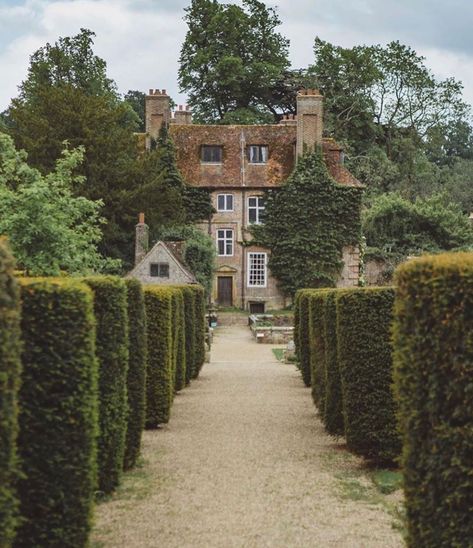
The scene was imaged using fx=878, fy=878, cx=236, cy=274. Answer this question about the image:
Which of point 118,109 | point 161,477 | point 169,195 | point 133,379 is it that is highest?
point 118,109

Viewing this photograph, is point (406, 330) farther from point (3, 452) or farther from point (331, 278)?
point (331, 278)

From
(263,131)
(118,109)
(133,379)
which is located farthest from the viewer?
(263,131)

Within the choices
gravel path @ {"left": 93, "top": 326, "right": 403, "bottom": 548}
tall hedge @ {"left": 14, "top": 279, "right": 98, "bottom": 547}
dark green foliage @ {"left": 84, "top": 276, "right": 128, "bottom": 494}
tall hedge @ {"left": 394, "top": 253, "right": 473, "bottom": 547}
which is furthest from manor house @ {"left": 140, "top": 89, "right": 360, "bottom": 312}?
tall hedge @ {"left": 394, "top": 253, "right": 473, "bottom": 547}

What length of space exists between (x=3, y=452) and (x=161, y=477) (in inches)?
205

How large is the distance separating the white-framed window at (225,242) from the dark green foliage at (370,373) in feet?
115

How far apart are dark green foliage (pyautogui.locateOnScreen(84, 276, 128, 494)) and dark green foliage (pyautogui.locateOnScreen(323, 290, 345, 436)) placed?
4.01 m

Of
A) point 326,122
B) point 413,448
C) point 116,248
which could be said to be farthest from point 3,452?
point 326,122

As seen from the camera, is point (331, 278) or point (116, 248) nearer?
point (116, 248)

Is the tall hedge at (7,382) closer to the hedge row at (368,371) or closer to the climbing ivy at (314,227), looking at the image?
the hedge row at (368,371)

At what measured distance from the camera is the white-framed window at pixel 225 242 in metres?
45.6

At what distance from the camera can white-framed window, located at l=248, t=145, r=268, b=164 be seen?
4656cm

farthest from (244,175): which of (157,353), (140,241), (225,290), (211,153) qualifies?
(157,353)

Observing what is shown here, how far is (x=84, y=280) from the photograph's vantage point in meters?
8.40

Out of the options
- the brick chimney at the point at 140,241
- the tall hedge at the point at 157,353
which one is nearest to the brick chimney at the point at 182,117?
the brick chimney at the point at 140,241
